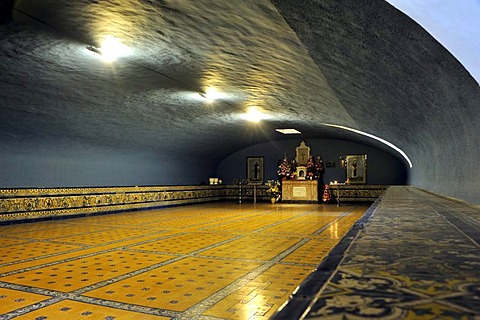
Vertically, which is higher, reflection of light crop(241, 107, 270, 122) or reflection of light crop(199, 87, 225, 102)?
reflection of light crop(199, 87, 225, 102)

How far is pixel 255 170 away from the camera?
65.9ft

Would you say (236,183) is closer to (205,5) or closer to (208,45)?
(208,45)

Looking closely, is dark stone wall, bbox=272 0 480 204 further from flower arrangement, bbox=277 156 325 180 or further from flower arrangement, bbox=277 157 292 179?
flower arrangement, bbox=277 157 292 179

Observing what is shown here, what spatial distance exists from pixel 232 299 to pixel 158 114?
311 inches

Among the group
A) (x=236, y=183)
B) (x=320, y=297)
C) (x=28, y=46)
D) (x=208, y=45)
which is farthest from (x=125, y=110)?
(x=236, y=183)

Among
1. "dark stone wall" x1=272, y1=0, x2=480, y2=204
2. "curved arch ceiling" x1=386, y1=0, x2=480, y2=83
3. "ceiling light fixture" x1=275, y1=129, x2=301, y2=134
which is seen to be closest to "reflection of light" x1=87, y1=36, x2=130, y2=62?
"dark stone wall" x1=272, y1=0, x2=480, y2=204

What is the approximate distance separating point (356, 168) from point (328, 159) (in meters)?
1.28

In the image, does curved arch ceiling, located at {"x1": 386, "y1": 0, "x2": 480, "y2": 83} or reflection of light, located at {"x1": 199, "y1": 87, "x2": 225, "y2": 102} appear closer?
curved arch ceiling, located at {"x1": 386, "y1": 0, "x2": 480, "y2": 83}

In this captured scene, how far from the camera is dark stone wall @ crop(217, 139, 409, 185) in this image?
18.0 m

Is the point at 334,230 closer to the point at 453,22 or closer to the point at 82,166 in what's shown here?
the point at 453,22

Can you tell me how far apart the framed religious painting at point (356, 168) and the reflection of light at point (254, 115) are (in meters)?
7.03

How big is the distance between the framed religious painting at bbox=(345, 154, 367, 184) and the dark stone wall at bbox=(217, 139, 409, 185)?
17 cm

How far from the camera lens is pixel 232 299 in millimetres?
3523

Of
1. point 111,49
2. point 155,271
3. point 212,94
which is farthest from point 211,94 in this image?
point 155,271
